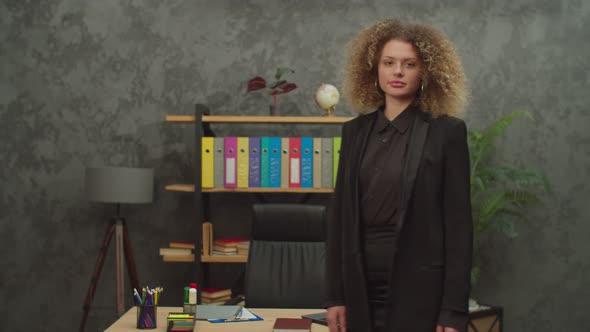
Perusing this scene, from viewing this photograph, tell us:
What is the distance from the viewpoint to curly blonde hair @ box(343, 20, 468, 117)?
1673 mm

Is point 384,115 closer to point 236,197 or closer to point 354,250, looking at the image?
point 354,250

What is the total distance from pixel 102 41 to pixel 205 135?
1016mm

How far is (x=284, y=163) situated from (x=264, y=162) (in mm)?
120

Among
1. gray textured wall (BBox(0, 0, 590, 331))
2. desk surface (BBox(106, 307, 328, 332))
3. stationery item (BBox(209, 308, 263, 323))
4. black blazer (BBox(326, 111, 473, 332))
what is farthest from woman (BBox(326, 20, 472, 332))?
gray textured wall (BBox(0, 0, 590, 331))

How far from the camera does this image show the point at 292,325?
222 centimetres

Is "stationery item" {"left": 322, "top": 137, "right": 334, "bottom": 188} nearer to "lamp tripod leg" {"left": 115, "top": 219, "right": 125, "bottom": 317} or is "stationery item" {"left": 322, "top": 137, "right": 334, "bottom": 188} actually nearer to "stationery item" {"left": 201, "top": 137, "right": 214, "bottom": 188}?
"stationery item" {"left": 201, "top": 137, "right": 214, "bottom": 188}

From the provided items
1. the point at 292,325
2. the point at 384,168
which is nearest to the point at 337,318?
the point at 384,168

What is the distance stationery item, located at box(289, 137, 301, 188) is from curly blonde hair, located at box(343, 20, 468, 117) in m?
2.04

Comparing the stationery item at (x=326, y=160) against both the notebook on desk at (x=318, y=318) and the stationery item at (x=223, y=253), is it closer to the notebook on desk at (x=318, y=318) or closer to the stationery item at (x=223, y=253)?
the stationery item at (x=223, y=253)

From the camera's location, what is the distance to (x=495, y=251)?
4.35m

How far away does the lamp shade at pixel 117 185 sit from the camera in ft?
12.3

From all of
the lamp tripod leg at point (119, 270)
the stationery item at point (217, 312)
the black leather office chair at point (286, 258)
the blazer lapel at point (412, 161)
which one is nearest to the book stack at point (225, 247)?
the lamp tripod leg at point (119, 270)

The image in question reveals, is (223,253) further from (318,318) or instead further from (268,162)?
(318,318)

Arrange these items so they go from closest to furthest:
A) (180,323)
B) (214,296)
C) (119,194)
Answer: (180,323)
(119,194)
(214,296)
